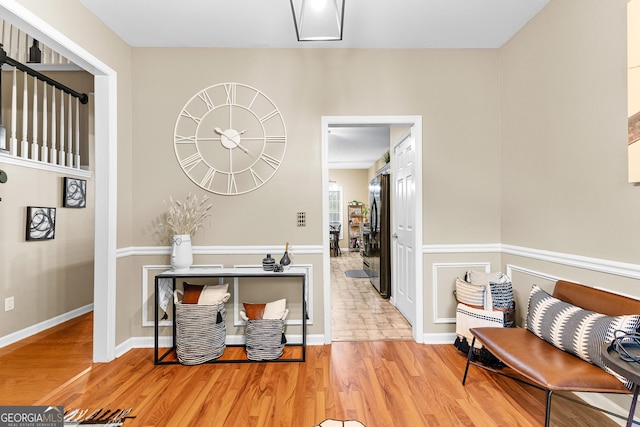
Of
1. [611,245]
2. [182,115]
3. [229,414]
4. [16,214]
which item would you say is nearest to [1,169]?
[16,214]

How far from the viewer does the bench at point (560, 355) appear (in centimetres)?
154

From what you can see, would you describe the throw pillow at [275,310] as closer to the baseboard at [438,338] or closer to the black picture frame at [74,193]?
the baseboard at [438,338]

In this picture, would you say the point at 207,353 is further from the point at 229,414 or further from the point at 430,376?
the point at 430,376

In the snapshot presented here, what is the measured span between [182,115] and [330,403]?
2.68 metres

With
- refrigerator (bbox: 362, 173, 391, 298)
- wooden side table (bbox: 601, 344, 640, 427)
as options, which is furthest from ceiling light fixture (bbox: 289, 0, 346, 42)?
refrigerator (bbox: 362, 173, 391, 298)

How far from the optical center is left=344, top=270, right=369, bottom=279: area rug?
6.36 metres

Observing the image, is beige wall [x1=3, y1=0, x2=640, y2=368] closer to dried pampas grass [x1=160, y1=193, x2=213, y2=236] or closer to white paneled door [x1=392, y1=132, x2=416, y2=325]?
dried pampas grass [x1=160, y1=193, x2=213, y2=236]

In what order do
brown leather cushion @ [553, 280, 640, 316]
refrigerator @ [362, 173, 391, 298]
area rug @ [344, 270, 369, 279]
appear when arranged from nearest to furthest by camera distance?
brown leather cushion @ [553, 280, 640, 316] → refrigerator @ [362, 173, 391, 298] → area rug @ [344, 270, 369, 279]

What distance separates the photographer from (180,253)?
270cm

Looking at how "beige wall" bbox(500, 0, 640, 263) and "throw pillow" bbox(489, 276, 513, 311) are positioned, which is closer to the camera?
"beige wall" bbox(500, 0, 640, 263)

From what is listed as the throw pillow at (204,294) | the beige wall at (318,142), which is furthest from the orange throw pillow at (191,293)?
the beige wall at (318,142)

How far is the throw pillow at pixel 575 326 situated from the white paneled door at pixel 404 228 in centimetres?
118

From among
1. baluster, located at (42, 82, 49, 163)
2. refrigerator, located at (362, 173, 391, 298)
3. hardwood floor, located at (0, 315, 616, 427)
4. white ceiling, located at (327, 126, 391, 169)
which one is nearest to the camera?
hardwood floor, located at (0, 315, 616, 427)

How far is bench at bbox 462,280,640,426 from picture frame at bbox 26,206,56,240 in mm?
4209
